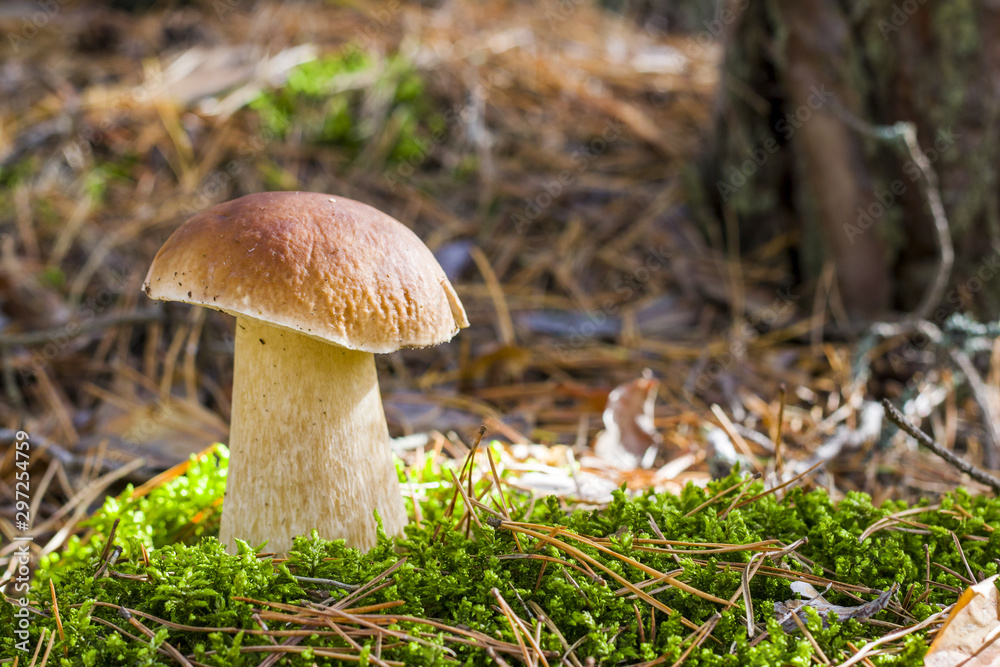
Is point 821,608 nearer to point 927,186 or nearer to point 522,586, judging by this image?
point 522,586

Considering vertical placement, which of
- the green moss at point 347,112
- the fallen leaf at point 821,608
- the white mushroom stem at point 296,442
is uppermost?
the green moss at point 347,112

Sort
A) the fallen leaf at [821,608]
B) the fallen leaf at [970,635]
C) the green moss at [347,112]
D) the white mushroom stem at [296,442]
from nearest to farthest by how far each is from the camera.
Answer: the fallen leaf at [970,635] → the fallen leaf at [821,608] → the white mushroom stem at [296,442] → the green moss at [347,112]

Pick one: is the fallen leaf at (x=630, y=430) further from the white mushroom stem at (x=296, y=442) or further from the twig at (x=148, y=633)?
the twig at (x=148, y=633)

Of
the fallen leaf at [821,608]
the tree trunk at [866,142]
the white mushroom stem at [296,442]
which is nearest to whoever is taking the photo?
the fallen leaf at [821,608]

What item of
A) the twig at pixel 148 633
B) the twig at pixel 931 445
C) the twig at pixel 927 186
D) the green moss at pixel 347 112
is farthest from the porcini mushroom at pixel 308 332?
the green moss at pixel 347 112

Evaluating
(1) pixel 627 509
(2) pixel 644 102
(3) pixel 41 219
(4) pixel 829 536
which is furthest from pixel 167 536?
(2) pixel 644 102

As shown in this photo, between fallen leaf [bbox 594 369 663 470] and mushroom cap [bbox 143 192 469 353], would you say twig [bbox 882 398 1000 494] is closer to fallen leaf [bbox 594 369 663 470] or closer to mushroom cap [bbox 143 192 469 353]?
fallen leaf [bbox 594 369 663 470]
